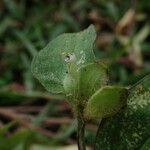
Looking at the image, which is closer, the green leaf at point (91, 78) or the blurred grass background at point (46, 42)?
the green leaf at point (91, 78)

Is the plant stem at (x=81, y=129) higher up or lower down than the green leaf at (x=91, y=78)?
lower down

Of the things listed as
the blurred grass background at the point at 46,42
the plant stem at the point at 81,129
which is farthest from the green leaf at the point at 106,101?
the blurred grass background at the point at 46,42

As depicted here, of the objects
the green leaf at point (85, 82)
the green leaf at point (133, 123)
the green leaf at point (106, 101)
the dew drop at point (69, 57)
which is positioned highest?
the dew drop at point (69, 57)

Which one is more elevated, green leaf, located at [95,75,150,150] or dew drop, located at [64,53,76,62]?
dew drop, located at [64,53,76,62]

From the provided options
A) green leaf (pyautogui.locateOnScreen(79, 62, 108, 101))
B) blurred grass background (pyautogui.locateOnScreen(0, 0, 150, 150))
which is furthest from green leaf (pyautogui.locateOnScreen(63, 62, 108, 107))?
blurred grass background (pyautogui.locateOnScreen(0, 0, 150, 150))

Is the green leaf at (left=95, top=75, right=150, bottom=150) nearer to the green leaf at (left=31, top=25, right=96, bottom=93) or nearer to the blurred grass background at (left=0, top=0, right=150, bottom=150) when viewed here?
the green leaf at (left=31, top=25, right=96, bottom=93)

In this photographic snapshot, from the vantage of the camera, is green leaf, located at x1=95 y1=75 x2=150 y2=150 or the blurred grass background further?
the blurred grass background

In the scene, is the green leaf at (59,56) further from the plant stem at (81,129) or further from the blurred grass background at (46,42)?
the blurred grass background at (46,42)
